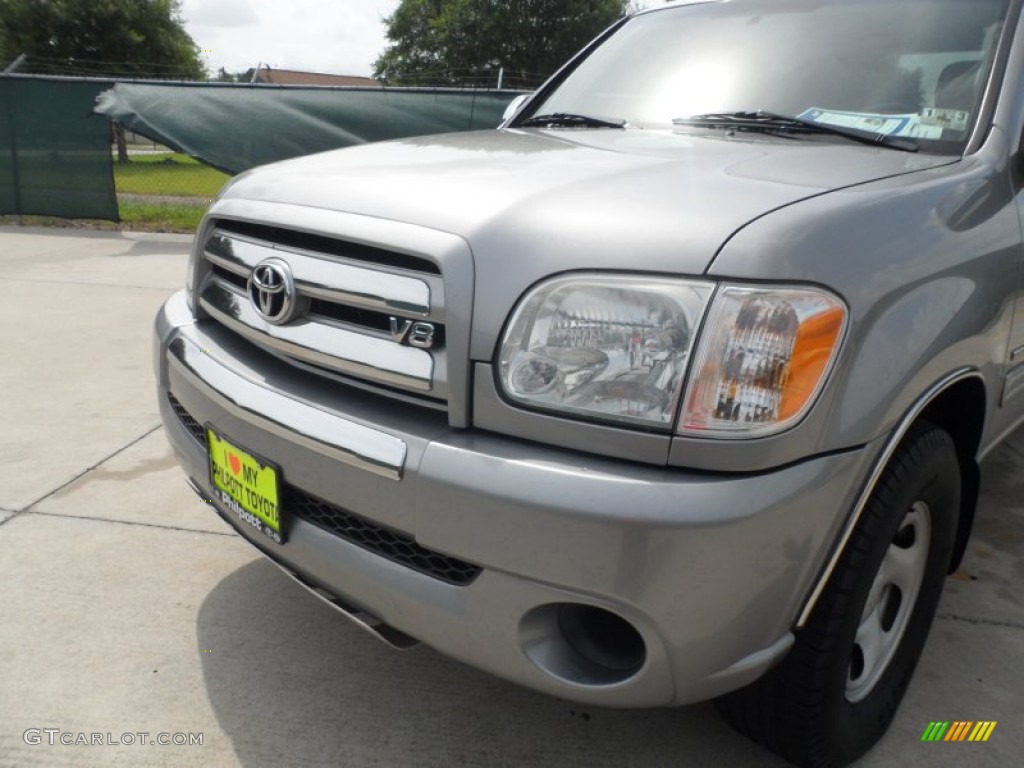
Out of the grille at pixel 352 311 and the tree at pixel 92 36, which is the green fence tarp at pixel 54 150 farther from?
the tree at pixel 92 36

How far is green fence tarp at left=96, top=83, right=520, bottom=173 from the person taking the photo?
8.60 metres

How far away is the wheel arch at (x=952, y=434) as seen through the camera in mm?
1467

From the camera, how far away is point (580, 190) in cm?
159

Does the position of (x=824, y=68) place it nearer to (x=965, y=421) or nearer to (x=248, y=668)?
(x=965, y=421)

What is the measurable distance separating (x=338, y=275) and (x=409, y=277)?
19 cm

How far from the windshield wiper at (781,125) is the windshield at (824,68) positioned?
0.09ft

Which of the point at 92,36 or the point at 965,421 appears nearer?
the point at 965,421

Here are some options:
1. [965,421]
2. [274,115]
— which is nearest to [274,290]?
[965,421]

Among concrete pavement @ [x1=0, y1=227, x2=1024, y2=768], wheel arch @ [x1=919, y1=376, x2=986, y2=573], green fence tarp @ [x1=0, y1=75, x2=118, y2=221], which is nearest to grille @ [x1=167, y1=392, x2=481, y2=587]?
concrete pavement @ [x1=0, y1=227, x2=1024, y2=768]

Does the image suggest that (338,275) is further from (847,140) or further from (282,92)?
(282,92)

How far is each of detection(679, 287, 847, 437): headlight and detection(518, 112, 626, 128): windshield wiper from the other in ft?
4.17

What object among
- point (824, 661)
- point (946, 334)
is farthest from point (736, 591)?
point (946, 334)

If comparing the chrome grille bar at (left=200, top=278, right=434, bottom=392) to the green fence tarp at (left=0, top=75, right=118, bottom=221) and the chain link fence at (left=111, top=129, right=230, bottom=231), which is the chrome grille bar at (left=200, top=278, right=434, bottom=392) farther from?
the green fence tarp at (left=0, top=75, right=118, bottom=221)

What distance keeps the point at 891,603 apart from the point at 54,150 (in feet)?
31.5
